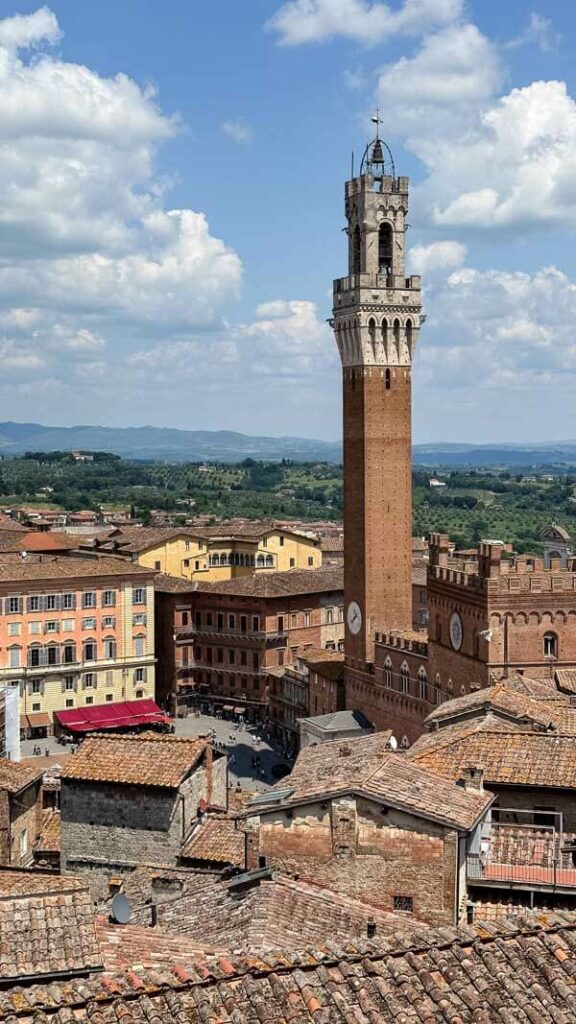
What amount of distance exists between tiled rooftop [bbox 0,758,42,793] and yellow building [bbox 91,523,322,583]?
59105 millimetres

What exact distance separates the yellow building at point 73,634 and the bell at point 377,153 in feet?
93.7

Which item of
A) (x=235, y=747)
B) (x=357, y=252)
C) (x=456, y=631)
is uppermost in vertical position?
(x=357, y=252)

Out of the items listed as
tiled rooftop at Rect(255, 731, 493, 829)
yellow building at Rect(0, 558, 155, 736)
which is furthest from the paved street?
tiled rooftop at Rect(255, 731, 493, 829)

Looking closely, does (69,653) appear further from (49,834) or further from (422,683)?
(49,834)

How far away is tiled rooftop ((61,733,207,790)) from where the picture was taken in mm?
26062

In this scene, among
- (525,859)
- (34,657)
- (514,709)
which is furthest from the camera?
(34,657)

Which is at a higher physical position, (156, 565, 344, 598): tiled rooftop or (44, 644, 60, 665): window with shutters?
(156, 565, 344, 598): tiled rooftop

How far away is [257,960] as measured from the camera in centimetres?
1203

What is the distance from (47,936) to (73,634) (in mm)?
65739

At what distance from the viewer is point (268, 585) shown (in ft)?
274

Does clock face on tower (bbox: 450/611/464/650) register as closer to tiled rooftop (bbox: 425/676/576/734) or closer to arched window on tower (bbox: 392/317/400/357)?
tiled rooftop (bbox: 425/676/576/734)

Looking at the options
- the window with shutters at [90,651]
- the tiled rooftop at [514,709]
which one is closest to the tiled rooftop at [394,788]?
the tiled rooftop at [514,709]

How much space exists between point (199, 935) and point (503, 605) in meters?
36.8

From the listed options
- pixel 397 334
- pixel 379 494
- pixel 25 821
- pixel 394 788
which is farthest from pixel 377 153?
pixel 394 788
